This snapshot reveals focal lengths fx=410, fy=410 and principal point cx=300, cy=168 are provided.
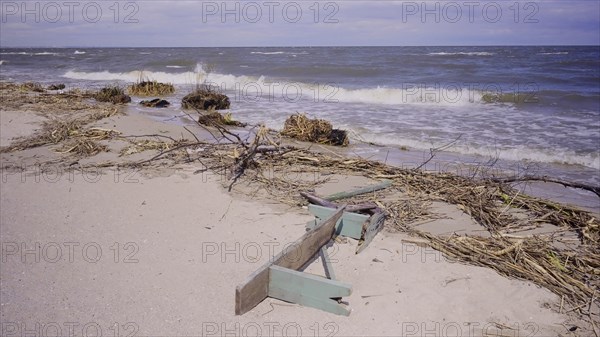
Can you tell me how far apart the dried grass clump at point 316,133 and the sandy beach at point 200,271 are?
8.60 feet

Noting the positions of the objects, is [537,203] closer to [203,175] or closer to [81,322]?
[203,175]

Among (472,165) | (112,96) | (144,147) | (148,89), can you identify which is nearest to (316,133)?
(472,165)

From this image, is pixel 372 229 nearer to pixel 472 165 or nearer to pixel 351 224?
pixel 351 224

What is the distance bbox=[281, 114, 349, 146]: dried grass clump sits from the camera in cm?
746

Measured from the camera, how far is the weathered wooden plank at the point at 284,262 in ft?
7.96

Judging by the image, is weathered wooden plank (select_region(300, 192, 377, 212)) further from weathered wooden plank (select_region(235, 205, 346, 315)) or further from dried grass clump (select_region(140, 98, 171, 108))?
dried grass clump (select_region(140, 98, 171, 108))

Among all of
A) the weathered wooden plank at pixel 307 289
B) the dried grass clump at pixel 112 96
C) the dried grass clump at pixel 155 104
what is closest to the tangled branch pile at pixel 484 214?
the weathered wooden plank at pixel 307 289

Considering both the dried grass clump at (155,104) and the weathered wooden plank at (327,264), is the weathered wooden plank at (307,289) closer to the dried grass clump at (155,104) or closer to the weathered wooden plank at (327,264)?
the weathered wooden plank at (327,264)

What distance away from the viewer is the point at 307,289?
101 inches

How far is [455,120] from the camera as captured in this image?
34.1 feet

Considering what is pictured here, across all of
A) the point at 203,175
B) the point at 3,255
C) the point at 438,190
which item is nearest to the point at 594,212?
the point at 438,190

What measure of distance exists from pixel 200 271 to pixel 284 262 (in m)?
0.76

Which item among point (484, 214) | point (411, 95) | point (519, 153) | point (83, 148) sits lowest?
point (484, 214)

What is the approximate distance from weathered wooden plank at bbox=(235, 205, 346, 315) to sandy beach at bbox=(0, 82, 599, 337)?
0.11m
